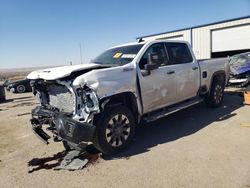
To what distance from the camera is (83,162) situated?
4.33m

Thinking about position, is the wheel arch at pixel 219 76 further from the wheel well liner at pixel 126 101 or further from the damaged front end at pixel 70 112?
the damaged front end at pixel 70 112

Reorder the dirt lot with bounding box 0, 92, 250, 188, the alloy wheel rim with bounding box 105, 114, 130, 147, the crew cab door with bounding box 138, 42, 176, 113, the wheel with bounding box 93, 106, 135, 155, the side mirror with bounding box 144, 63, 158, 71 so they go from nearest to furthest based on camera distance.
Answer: the dirt lot with bounding box 0, 92, 250, 188
the wheel with bounding box 93, 106, 135, 155
the alloy wheel rim with bounding box 105, 114, 130, 147
the side mirror with bounding box 144, 63, 158, 71
the crew cab door with bounding box 138, 42, 176, 113

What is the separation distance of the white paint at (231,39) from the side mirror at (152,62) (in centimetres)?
1458

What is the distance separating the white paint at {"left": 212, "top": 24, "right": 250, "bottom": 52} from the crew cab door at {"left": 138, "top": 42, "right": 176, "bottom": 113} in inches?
556

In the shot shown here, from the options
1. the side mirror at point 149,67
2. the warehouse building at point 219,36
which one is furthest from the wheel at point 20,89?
the side mirror at point 149,67

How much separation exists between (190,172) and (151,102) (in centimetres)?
183

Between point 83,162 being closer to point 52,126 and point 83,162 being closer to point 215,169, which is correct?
point 52,126

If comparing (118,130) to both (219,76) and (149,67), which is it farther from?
(219,76)

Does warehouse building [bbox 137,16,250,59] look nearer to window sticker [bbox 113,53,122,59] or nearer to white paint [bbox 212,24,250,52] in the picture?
white paint [bbox 212,24,250,52]

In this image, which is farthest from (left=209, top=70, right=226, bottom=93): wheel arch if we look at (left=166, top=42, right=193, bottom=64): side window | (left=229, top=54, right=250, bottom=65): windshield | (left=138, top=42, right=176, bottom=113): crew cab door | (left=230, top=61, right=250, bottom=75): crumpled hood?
(left=229, top=54, right=250, bottom=65): windshield

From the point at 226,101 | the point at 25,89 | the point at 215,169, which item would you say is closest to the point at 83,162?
the point at 215,169

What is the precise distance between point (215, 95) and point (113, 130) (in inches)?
165

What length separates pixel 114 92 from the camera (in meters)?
4.41

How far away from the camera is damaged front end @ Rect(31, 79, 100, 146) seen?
409 centimetres
